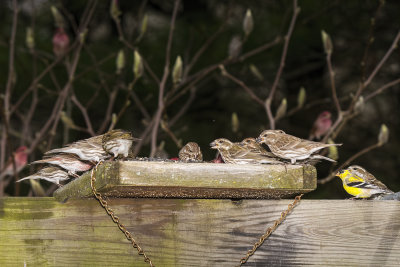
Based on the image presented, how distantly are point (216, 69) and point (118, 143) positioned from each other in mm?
3283

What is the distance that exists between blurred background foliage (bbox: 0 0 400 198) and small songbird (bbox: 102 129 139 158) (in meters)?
2.14

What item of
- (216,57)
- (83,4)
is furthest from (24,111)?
(216,57)

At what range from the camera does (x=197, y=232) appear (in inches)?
97.3

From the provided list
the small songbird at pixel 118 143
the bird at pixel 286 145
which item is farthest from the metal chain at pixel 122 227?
the bird at pixel 286 145

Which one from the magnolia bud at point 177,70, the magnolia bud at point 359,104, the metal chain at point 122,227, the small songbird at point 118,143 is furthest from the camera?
the magnolia bud at point 359,104

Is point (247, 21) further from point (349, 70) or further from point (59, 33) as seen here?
point (349, 70)

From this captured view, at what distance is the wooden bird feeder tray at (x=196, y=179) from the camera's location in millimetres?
2203

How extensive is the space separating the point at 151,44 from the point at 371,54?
2.40 metres

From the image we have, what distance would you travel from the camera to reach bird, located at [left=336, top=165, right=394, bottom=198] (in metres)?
3.56

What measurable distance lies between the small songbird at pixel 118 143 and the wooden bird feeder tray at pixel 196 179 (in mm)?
389

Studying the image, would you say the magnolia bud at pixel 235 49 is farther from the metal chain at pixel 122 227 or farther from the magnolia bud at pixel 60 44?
the metal chain at pixel 122 227

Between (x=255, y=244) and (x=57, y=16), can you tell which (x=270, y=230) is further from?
(x=57, y=16)

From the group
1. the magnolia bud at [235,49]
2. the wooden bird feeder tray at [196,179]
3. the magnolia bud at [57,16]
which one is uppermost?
the magnolia bud at [57,16]

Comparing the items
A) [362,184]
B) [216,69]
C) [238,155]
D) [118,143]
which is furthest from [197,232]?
[216,69]
